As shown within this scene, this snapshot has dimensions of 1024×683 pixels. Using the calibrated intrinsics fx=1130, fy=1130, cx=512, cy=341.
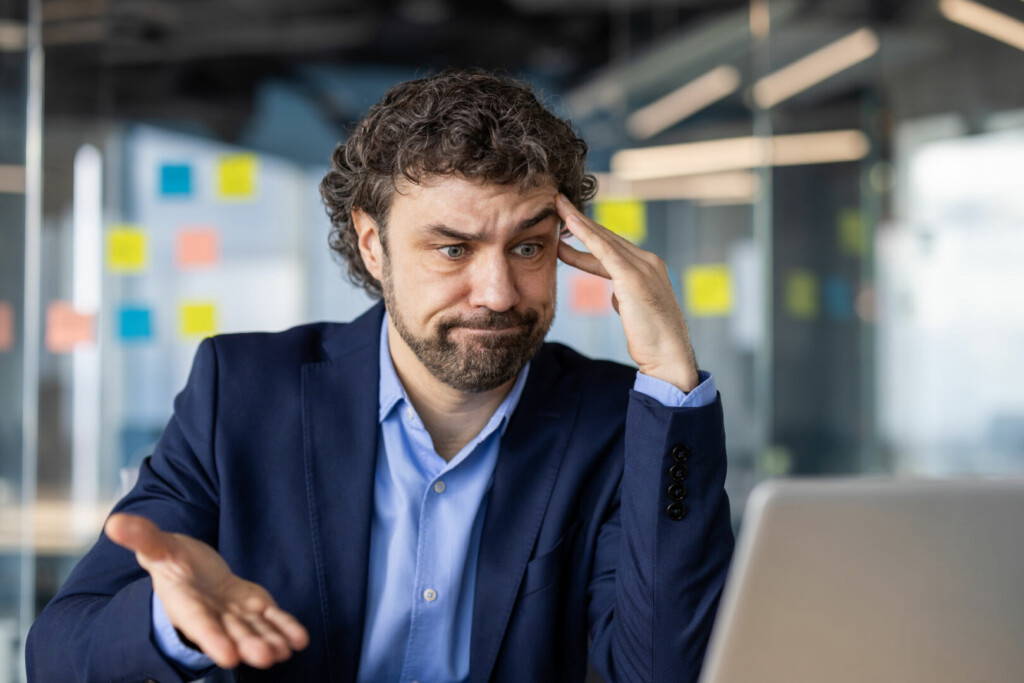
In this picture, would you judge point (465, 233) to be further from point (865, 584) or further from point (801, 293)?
point (801, 293)

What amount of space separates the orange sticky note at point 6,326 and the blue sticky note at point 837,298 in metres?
2.92

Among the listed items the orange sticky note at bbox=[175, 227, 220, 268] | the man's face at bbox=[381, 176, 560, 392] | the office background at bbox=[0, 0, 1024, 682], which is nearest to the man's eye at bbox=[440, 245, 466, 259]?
the man's face at bbox=[381, 176, 560, 392]

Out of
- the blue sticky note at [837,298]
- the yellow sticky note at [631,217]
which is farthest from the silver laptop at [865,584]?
the yellow sticky note at [631,217]

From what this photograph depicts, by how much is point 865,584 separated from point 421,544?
32.7 inches

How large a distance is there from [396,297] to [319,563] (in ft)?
1.31

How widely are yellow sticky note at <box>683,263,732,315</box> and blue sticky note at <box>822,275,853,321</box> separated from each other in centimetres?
37

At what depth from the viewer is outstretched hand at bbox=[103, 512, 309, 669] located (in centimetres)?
110

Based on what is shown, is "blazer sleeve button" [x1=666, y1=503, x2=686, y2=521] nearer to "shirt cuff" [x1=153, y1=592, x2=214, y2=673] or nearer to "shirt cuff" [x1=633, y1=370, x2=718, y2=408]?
"shirt cuff" [x1=633, y1=370, x2=718, y2=408]

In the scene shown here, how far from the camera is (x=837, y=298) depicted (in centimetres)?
433

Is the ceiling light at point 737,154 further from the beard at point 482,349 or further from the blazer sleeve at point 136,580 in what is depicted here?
the blazer sleeve at point 136,580

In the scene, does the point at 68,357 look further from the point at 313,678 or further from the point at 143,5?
the point at 313,678

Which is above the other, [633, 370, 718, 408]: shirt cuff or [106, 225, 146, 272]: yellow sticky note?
[106, 225, 146, 272]: yellow sticky note

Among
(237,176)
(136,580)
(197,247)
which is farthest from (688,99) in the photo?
(136,580)

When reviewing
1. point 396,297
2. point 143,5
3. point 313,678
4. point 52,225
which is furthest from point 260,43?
point 313,678
